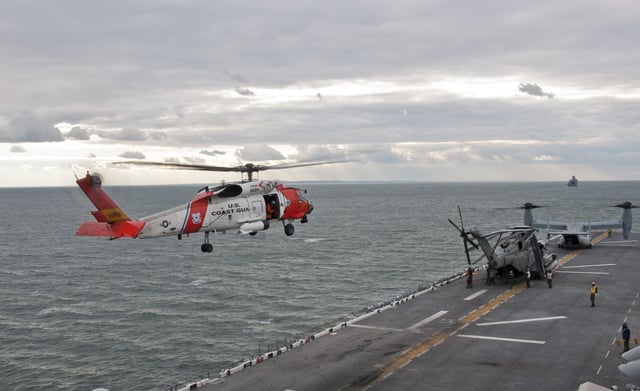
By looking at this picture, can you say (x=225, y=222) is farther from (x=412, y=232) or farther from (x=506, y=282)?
(x=412, y=232)

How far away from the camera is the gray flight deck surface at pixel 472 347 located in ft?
96.4

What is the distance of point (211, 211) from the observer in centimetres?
3020

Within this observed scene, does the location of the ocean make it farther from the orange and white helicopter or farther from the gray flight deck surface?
the gray flight deck surface

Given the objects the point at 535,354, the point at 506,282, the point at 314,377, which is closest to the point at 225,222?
the point at 314,377

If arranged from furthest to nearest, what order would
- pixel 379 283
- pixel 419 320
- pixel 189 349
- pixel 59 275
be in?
1. pixel 59 275
2. pixel 379 283
3. pixel 189 349
4. pixel 419 320

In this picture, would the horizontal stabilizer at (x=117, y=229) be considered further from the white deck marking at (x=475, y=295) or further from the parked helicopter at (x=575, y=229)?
the parked helicopter at (x=575, y=229)

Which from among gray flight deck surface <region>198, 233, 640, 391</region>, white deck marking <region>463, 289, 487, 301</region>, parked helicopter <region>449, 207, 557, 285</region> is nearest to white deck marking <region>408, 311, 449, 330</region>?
gray flight deck surface <region>198, 233, 640, 391</region>

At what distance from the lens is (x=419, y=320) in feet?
137

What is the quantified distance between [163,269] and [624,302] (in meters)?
67.2

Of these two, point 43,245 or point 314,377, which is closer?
point 314,377

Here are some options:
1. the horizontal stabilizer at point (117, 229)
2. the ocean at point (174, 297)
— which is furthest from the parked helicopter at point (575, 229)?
the horizontal stabilizer at point (117, 229)

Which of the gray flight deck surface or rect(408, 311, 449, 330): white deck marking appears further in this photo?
rect(408, 311, 449, 330): white deck marking

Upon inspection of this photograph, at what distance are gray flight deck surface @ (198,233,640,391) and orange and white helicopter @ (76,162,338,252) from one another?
8837mm

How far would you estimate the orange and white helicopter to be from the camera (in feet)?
92.3
